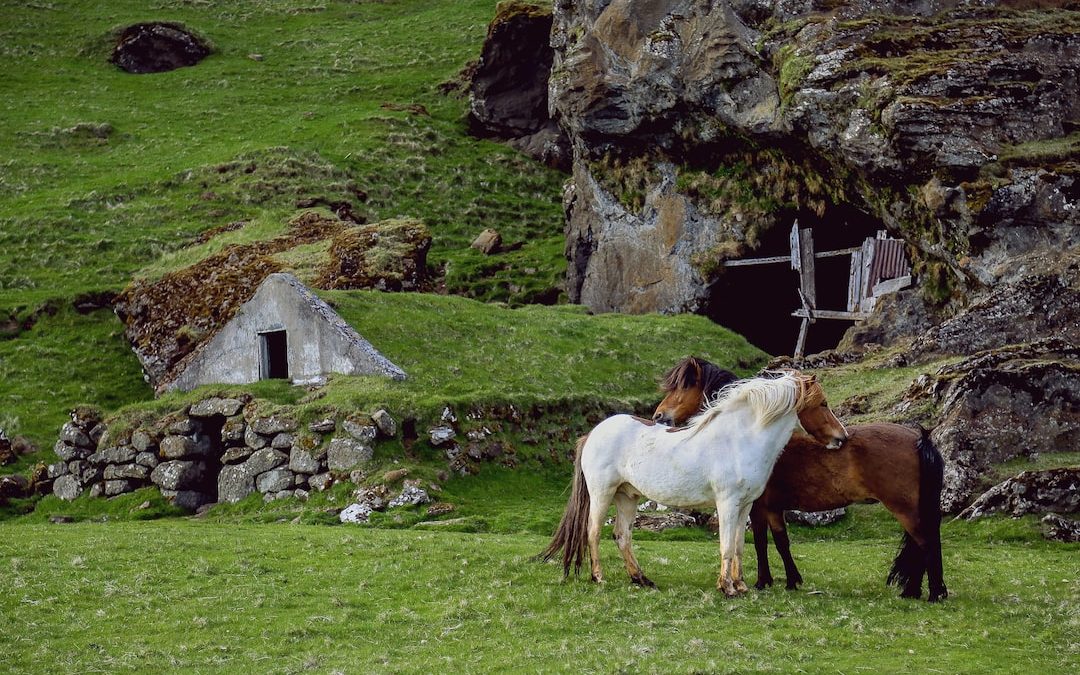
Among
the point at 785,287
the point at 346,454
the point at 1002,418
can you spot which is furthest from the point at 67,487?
the point at 785,287

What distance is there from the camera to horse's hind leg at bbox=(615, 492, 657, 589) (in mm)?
15320

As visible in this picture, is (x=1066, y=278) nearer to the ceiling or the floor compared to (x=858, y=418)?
nearer to the ceiling

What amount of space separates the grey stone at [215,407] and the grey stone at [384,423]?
433 cm

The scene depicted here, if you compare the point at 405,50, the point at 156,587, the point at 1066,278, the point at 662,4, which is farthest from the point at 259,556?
the point at 405,50

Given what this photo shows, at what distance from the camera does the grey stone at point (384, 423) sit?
26203 millimetres

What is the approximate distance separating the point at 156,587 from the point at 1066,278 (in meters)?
24.9

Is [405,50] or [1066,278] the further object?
[405,50]

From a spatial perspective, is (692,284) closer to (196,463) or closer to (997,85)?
(997,85)

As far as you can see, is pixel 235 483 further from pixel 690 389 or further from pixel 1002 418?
pixel 1002 418

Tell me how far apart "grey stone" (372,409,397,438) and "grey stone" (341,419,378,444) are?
0.53ft

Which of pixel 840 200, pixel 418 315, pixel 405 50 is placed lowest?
pixel 418 315

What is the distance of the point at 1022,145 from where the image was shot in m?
34.1

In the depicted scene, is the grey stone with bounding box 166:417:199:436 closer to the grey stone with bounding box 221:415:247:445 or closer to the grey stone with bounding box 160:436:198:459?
the grey stone with bounding box 160:436:198:459

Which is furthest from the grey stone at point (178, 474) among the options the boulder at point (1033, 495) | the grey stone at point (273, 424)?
the boulder at point (1033, 495)
